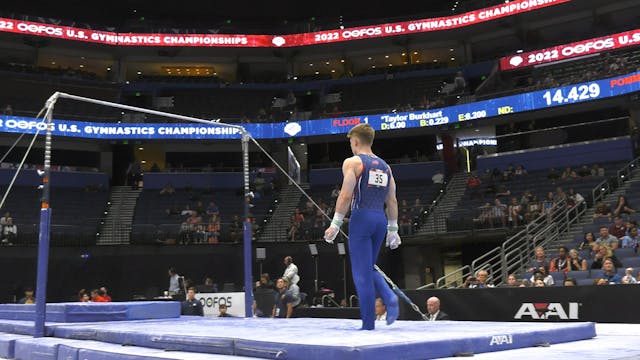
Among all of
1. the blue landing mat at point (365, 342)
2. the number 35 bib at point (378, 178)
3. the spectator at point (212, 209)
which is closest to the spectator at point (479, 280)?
the blue landing mat at point (365, 342)

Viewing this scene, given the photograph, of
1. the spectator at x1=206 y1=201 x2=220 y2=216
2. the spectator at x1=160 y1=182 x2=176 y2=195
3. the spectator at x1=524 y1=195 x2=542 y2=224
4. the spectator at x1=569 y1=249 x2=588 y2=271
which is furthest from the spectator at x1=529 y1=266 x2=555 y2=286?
the spectator at x1=160 y1=182 x2=176 y2=195

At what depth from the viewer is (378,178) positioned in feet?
20.0

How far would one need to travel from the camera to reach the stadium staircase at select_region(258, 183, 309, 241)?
87.2 feet

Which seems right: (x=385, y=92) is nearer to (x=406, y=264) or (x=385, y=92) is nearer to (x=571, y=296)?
(x=406, y=264)

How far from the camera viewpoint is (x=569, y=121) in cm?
2956

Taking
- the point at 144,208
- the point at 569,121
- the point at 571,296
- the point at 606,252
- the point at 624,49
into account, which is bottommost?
the point at 571,296

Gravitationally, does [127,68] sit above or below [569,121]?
above

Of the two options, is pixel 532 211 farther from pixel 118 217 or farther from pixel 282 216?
pixel 118 217

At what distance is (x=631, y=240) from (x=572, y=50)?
16837 mm

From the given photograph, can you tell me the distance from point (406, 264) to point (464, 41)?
1383cm

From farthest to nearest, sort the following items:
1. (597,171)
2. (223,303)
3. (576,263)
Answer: (597,171), (223,303), (576,263)

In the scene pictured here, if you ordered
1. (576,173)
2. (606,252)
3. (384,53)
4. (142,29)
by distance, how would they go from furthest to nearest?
(384,53), (142,29), (576,173), (606,252)

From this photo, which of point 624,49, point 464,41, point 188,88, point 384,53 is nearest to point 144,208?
point 188,88

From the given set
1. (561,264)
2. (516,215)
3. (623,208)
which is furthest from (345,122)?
(561,264)
